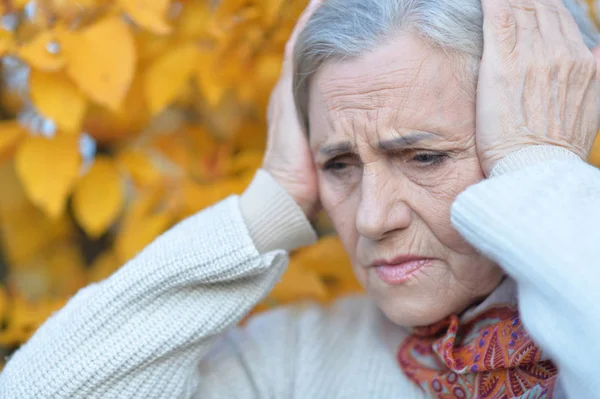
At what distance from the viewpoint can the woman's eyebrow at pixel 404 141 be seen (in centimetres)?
139

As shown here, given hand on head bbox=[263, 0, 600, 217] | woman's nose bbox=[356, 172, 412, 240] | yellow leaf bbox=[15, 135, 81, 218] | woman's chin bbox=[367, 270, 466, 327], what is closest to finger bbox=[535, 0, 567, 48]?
hand on head bbox=[263, 0, 600, 217]

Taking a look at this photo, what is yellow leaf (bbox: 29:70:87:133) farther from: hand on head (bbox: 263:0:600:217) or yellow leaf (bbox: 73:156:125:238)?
hand on head (bbox: 263:0:600:217)

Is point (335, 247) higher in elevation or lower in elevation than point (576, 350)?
lower

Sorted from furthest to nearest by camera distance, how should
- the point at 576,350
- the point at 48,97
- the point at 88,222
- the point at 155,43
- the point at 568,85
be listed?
the point at 155,43 < the point at 88,222 < the point at 48,97 < the point at 568,85 < the point at 576,350

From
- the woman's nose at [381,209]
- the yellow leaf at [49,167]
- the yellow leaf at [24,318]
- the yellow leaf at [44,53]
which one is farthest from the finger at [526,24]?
the yellow leaf at [24,318]

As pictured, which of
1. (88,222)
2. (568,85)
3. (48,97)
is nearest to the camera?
(568,85)

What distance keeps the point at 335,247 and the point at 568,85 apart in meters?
0.87

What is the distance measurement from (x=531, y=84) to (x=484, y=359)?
1.83ft

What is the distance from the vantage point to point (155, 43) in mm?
1931

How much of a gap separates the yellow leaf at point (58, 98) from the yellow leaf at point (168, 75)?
174 millimetres

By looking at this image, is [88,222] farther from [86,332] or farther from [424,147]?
[424,147]

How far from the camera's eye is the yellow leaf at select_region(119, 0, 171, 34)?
154 cm

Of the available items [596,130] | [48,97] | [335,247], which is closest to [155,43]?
[48,97]

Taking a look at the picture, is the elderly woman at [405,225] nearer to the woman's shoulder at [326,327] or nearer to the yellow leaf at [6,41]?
the woman's shoulder at [326,327]
